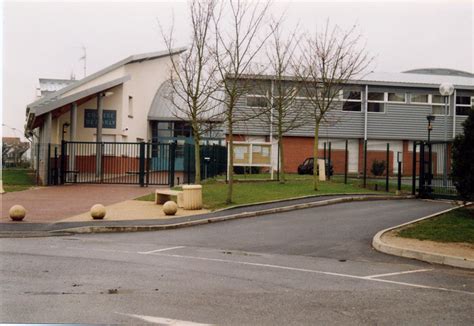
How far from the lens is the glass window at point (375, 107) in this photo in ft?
137

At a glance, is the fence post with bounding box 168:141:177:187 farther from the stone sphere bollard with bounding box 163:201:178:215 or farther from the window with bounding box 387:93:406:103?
the window with bounding box 387:93:406:103

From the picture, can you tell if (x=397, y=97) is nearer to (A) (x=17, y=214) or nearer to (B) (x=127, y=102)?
(B) (x=127, y=102)

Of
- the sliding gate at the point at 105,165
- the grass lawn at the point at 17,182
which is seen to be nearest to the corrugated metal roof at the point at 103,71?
the sliding gate at the point at 105,165

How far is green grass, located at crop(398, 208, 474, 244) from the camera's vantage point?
39.6 ft

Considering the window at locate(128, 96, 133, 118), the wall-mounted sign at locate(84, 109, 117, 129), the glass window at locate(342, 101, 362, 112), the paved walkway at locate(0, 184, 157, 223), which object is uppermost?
the glass window at locate(342, 101, 362, 112)

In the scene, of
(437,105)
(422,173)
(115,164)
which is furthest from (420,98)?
(115,164)

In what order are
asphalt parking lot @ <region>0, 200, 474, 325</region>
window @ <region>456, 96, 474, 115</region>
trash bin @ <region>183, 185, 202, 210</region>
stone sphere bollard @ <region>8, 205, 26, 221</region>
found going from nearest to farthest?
asphalt parking lot @ <region>0, 200, 474, 325</region>, stone sphere bollard @ <region>8, 205, 26, 221</region>, trash bin @ <region>183, 185, 202, 210</region>, window @ <region>456, 96, 474, 115</region>

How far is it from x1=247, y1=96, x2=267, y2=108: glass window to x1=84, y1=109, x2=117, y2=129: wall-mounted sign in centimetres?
862

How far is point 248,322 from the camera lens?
5754 millimetres

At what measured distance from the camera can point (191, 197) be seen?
57.9ft

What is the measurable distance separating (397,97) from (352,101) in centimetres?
377

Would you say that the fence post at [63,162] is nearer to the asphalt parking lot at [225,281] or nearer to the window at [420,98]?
the asphalt parking lot at [225,281]

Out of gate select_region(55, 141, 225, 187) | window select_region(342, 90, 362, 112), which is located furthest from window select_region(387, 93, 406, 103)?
gate select_region(55, 141, 225, 187)

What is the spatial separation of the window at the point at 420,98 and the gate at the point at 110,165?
1892 centimetres
